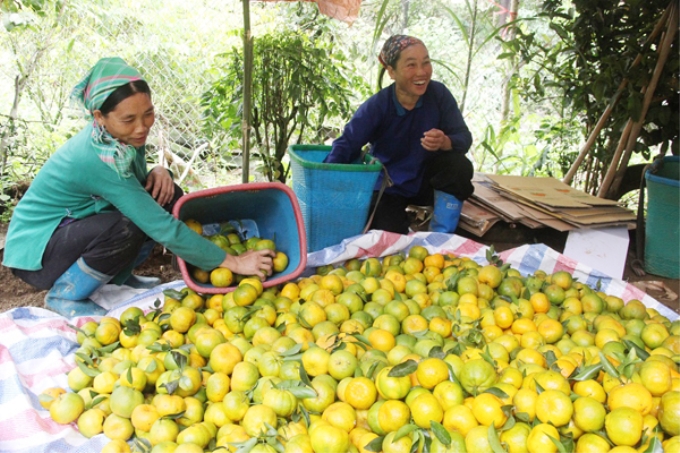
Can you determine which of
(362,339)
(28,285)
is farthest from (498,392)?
(28,285)

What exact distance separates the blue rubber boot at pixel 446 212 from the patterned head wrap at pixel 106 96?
1989mm

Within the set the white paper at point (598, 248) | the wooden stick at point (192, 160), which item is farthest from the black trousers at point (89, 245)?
the white paper at point (598, 248)

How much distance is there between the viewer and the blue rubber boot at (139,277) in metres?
2.79

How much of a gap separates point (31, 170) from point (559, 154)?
4.58 m

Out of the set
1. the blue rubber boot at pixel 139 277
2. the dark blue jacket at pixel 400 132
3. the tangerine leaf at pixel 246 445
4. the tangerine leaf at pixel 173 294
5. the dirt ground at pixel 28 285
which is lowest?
the dirt ground at pixel 28 285

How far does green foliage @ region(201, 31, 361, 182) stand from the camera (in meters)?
3.94

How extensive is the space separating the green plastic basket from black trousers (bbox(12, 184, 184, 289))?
3172mm

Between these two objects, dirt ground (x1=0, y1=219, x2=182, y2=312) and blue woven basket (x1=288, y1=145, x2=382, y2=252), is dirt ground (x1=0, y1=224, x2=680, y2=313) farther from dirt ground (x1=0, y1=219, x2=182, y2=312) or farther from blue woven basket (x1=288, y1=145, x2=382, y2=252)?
blue woven basket (x1=288, y1=145, x2=382, y2=252)

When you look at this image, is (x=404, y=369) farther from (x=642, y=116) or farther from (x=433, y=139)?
(x=642, y=116)

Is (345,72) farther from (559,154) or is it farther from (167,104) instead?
(559,154)

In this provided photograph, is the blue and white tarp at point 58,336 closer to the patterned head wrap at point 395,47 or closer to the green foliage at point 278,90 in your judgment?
the patterned head wrap at point 395,47

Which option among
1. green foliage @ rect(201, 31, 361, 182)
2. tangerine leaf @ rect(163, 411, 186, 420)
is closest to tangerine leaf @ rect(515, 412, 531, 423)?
tangerine leaf @ rect(163, 411, 186, 420)

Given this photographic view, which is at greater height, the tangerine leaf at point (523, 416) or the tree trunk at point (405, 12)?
the tree trunk at point (405, 12)

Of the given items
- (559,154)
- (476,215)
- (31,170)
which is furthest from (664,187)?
(31,170)
